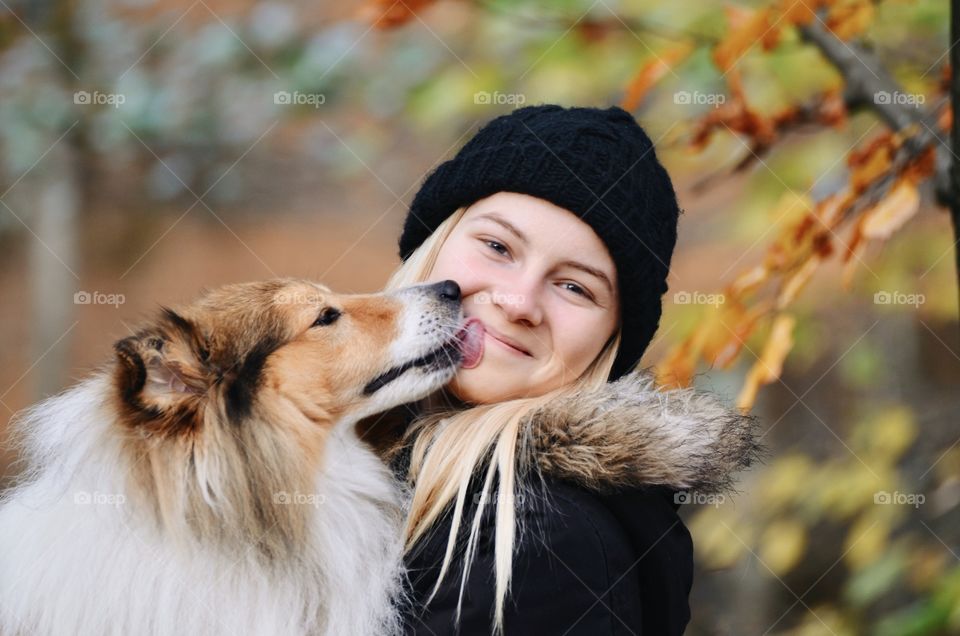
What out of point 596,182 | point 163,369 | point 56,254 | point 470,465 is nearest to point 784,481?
point 596,182

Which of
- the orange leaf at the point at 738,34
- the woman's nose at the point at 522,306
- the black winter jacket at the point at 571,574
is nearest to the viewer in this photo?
the black winter jacket at the point at 571,574

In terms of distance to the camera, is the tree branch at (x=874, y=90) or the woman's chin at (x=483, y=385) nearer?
the woman's chin at (x=483, y=385)

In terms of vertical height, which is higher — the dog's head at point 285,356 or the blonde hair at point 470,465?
the dog's head at point 285,356

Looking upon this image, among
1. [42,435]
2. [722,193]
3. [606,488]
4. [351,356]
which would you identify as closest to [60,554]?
[42,435]

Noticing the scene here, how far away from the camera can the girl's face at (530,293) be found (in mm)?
2062

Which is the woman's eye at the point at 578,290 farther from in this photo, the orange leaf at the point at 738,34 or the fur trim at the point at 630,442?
the orange leaf at the point at 738,34

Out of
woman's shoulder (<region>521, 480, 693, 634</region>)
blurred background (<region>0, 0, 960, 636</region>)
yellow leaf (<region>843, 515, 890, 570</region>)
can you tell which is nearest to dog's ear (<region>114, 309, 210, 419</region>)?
woman's shoulder (<region>521, 480, 693, 634</region>)

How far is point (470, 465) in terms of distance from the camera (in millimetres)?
1904

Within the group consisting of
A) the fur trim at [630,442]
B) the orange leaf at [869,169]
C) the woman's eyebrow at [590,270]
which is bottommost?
the fur trim at [630,442]

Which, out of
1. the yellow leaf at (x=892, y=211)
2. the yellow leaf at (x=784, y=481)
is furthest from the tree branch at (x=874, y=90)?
the yellow leaf at (x=784, y=481)

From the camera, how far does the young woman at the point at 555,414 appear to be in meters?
1.76

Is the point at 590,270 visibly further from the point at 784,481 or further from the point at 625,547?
the point at 784,481

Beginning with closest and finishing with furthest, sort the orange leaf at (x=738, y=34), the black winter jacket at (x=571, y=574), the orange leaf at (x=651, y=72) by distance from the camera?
the black winter jacket at (x=571, y=574) < the orange leaf at (x=738, y=34) < the orange leaf at (x=651, y=72)

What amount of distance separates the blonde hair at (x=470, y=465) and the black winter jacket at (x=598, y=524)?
0.08 ft
